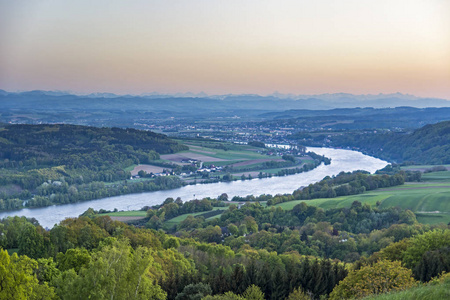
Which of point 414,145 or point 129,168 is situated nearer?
point 129,168

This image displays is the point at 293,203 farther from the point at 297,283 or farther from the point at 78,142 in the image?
the point at 78,142

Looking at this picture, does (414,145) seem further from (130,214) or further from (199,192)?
(130,214)

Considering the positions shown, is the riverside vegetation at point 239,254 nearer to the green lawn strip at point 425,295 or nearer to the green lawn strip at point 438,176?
the green lawn strip at point 425,295

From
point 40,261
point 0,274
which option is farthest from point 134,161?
point 0,274

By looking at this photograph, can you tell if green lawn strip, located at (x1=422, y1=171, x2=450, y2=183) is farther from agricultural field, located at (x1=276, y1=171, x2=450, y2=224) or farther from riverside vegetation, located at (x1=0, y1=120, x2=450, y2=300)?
riverside vegetation, located at (x1=0, y1=120, x2=450, y2=300)

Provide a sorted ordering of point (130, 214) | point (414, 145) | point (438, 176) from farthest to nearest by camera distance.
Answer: point (414, 145) → point (438, 176) → point (130, 214)

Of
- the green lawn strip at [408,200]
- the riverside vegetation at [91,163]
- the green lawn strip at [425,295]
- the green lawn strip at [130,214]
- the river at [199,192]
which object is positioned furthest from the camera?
the riverside vegetation at [91,163]

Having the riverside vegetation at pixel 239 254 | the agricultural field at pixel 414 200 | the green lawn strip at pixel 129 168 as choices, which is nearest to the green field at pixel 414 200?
the agricultural field at pixel 414 200

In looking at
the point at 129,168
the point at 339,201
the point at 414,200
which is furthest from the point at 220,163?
the point at 414,200
